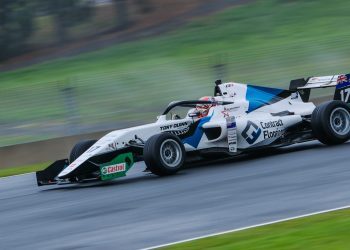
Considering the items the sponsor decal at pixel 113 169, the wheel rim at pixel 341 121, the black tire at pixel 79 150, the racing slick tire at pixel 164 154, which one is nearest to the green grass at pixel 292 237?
the racing slick tire at pixel 164 154

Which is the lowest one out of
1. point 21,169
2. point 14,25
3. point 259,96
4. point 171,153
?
point 21,169

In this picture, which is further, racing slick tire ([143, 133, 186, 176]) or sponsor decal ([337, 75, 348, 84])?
sponsor decal ([337, 75, 348, 84])

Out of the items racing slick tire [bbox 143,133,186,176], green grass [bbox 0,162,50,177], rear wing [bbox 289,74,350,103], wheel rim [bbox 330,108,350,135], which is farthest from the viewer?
green grass [bbox 0,162,50,177]

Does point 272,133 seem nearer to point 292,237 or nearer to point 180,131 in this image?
point 180,131

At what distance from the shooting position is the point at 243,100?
13.1 m

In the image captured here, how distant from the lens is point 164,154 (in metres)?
11.9

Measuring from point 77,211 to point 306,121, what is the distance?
15.3 ft

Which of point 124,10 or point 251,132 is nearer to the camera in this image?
point 251,132

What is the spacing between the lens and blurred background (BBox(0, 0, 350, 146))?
59.1 ft

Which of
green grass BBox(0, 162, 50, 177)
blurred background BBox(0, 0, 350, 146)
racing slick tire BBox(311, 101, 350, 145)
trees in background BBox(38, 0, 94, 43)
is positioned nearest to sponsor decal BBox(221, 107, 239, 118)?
racing slick tire BBox(311, 101, 350, 145)

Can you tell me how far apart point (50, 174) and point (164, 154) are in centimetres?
165

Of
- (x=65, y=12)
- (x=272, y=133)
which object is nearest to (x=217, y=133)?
(x=272, y=133)

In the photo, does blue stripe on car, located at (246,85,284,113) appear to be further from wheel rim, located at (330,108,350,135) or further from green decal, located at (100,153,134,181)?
green decal, located at (100,153,134,181)

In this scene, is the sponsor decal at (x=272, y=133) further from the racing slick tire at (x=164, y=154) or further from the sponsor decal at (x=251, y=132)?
the racing slick tire at (x=164, y=154)
